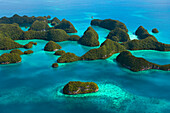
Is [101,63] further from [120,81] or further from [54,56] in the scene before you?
[54,56]

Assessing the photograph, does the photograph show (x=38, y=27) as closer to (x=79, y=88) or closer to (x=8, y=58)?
(x=8, y=58)

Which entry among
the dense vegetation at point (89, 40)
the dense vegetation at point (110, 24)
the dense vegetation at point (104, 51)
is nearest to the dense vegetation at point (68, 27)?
the dense vegetation at point (110, 24)

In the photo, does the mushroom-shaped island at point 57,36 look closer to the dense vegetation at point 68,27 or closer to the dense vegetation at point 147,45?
the dense vegetation at point 68,27

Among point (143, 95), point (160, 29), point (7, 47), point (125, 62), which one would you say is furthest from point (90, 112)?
point (160, 29)

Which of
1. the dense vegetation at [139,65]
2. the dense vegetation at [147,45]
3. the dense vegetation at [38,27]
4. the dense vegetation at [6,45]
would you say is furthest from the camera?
the dense vegetation at [38,27]

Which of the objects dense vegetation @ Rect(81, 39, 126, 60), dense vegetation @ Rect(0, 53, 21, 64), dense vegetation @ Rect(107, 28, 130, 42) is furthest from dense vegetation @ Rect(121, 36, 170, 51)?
dense vegetation @ Rect(0, 53, 21, 64)

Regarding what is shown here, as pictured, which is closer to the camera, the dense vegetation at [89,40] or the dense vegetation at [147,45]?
the dense vegetation at [147,45]

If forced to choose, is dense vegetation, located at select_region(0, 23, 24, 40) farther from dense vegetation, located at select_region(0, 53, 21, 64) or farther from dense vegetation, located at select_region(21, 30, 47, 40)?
dense vegetation, located at select_region(0, 53, 21, 64)

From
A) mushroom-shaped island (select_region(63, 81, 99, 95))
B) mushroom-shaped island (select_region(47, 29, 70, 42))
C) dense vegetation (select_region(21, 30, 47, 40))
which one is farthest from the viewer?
dense vegetation (select_region(21, 30, 47, 40))

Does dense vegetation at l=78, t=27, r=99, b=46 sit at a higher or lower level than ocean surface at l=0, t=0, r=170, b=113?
higher
